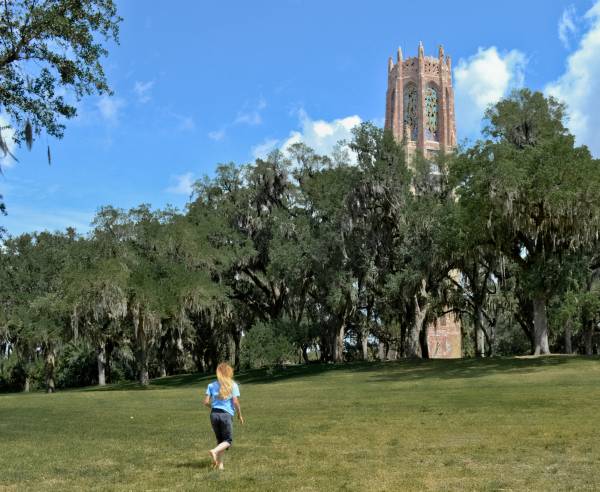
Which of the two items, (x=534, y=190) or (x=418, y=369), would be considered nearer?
(x=534, y=190)

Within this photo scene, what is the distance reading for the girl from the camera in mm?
8609

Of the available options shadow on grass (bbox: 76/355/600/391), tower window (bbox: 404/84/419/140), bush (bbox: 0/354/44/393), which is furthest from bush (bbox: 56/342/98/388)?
tower window (bbox: 404/84/419/140)

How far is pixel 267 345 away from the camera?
32812 mm

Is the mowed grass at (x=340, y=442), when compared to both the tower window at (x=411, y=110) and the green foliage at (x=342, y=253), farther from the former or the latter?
the tower window at (x=411, y=110)

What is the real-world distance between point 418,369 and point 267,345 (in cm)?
796

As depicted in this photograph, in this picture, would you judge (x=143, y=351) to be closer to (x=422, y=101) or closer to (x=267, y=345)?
(x=267, y=345)

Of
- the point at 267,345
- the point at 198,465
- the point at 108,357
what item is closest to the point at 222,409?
the point at 198,465

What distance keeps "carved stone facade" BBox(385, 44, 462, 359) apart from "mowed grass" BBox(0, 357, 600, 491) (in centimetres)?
Result: 5394

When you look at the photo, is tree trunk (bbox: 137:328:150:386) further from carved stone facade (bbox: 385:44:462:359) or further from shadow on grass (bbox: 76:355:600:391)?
carved stone facade (bbox: 385:44:462:359)

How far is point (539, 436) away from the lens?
1058 centimetres

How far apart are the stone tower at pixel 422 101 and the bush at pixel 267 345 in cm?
4350

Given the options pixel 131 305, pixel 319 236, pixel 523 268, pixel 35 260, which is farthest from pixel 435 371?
pixel 35 260

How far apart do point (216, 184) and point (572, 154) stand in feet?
71.1

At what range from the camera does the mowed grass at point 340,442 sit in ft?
25.5
